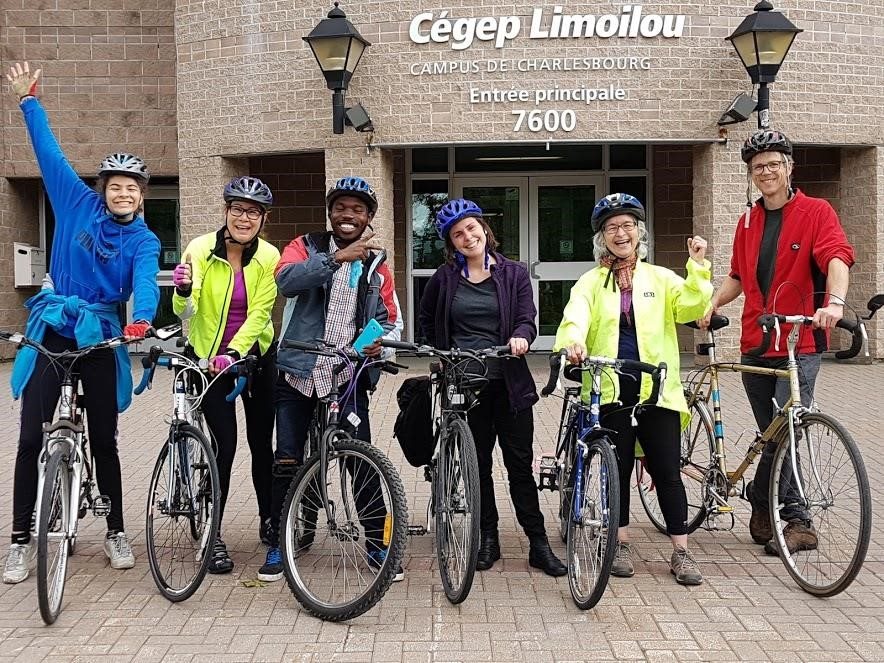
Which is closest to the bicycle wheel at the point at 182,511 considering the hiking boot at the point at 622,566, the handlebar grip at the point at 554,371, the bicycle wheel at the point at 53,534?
the bicycle wheel at the point at 53,534

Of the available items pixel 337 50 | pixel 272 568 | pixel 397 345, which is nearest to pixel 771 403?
pixel 397 345

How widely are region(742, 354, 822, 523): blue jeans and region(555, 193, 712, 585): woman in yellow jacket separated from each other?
19.5 inches

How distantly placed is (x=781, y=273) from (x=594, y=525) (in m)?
1.71

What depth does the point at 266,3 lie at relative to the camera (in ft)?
38.8

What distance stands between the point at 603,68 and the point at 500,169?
285cm

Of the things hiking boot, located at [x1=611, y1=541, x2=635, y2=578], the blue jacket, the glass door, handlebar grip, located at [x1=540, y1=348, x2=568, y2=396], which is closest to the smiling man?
the blue jacket

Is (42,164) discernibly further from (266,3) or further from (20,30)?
(20,30)

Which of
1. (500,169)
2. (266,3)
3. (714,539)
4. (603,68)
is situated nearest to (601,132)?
(603,68)

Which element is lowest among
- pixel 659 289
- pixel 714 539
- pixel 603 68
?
pixel 714 539

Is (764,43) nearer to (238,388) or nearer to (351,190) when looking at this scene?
(351,190)

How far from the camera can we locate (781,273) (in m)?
4.70

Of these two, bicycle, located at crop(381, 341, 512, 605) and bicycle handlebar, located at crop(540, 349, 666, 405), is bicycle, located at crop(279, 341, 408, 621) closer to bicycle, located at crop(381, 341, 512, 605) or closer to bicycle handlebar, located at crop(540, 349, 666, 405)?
bicycle, located at crop(381, 341, 512, 605)

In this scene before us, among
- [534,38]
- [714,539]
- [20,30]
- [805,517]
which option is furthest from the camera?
[20,30]

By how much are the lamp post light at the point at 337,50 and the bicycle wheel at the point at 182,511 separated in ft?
24.7
